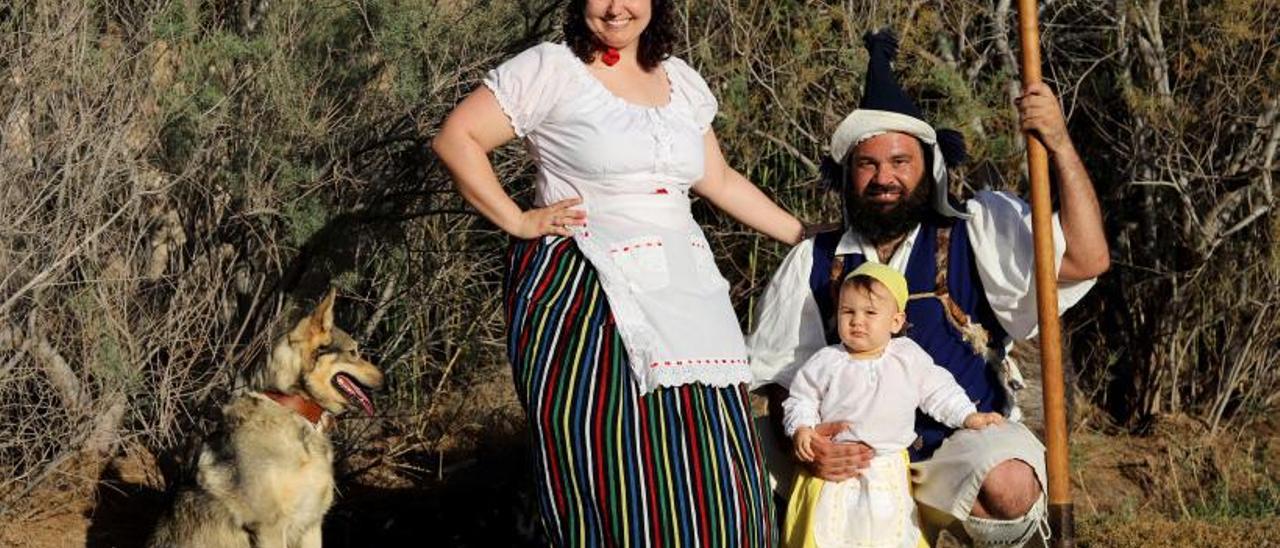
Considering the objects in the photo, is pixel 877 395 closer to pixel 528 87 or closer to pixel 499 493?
pixel 528 87

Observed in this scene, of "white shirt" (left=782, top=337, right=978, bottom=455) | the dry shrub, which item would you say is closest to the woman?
"white shirt" (left=782, top=337, right=978, bottom=455)

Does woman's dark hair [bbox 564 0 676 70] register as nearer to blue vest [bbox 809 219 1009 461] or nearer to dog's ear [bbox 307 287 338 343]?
blue vest [bbox 809 219 1009 461]

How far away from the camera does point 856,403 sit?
5281 millimetres

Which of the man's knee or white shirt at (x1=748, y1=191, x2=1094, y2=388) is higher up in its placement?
white shirt at (x1=748, y1=191, x2=1094, y2=388)

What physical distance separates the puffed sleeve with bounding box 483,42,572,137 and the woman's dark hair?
8 centimetres

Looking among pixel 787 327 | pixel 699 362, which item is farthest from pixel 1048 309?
pixel 699 362

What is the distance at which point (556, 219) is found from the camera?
16.1 ft

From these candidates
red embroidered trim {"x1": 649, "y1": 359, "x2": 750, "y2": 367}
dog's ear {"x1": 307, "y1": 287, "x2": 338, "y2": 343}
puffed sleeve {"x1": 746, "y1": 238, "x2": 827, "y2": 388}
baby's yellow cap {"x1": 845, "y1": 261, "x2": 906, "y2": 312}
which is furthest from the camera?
dog's ear {"x1": 307, "y1": 287, "x2": 338, "y2": 343}

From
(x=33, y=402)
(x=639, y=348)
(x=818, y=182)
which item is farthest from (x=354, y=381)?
(x=818, y=182)

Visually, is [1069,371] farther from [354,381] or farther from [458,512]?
[354,381]

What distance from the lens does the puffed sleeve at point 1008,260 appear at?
17.9 feet

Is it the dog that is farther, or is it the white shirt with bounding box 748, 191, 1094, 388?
the dog

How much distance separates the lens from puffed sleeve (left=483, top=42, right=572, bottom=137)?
4906mm

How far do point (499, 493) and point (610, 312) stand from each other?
285 cm
